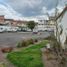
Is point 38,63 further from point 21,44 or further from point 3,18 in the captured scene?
point 3,18

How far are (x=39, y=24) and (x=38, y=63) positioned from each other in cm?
13458

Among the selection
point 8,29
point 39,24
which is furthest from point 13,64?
point 39,24

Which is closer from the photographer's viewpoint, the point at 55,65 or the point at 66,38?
the point at 55,65

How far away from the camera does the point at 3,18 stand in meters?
165

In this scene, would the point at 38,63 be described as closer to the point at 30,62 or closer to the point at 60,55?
the point at 30,62

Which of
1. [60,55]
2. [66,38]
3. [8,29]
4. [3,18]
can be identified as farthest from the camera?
[3,18]

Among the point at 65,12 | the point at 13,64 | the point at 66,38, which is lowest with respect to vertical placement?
the point at 13,64

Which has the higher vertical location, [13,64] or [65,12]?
[65,12]

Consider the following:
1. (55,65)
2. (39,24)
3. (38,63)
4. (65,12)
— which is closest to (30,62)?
(38,63)

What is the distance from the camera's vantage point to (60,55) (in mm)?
14203

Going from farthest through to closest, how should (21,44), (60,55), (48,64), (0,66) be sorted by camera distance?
(21,44) < (48,64) < (0,66) < (60,55)

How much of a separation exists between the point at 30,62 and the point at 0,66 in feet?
6.88

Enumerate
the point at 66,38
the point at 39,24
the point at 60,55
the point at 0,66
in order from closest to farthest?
the point at 60,55
the point at 0,66
the point at 66,38
the point at 39,24

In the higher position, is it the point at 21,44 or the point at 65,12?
the point at 65,12
